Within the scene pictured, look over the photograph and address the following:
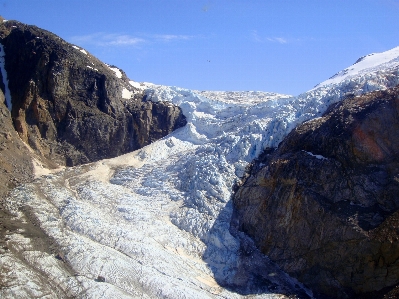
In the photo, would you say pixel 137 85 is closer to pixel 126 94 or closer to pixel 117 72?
pixel 117 72

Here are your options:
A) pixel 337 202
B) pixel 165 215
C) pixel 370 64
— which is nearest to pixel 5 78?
pixel 165 215

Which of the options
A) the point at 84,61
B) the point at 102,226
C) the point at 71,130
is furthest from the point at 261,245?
the point at 84,61

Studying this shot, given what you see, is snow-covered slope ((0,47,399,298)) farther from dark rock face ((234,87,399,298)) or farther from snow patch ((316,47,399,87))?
dark rock face ((234,87,399,298))

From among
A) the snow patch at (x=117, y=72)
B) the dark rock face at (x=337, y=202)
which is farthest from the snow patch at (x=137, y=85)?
the dark rock face at (x=337, y=202)

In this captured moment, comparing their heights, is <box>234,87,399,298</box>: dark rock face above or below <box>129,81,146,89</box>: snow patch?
below

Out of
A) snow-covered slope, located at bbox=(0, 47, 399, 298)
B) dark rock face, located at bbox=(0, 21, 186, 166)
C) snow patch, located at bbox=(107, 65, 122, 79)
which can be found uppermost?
snow patch, located at bbox=(107, 65, 122, 79)

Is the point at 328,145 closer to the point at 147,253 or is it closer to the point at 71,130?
the point at 147,253

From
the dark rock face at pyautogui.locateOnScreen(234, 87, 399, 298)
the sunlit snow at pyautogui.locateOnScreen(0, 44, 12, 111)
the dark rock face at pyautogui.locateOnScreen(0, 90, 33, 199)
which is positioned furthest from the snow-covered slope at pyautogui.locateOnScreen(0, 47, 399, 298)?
the sunlit snow at pyautogui.locateOnScreen(0, 44, 12, 111)
